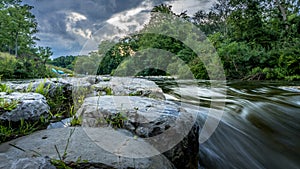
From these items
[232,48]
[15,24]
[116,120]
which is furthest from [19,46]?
[116,120]

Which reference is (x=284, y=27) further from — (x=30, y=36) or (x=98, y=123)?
(x=30, y=36)

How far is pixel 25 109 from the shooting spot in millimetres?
2238

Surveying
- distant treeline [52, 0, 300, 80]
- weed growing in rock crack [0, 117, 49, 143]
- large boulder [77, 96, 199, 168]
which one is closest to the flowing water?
large boulder [77, 96, 199, 168]

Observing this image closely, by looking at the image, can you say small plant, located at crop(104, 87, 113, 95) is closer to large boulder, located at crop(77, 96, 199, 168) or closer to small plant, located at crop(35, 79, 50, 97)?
small plant, located at crop(35, 79, 50, 97)

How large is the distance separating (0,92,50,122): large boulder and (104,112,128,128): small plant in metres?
1.02

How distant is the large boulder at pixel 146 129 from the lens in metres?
1.54

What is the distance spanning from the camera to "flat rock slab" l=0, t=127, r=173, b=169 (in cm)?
122

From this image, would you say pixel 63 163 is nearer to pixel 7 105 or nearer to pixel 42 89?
pixel 7 105

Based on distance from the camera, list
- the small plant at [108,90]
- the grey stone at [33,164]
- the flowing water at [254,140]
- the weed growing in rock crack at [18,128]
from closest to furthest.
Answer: the grey stone at [33,164], the weed growing in rock crack at [18,128], the flowing water at [254,140], the small plant at [108,90]

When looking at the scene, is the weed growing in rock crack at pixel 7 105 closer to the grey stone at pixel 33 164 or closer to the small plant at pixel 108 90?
the grey stone at pixel 33 164

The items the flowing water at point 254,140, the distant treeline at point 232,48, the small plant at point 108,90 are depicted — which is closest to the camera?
the flowing water at point 254,140

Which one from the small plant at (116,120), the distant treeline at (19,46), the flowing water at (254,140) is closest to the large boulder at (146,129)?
the small plant at (116,120)

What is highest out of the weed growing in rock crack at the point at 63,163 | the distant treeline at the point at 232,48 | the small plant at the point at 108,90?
the distant treeline at the point at 232,48

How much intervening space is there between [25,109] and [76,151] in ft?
4.62
